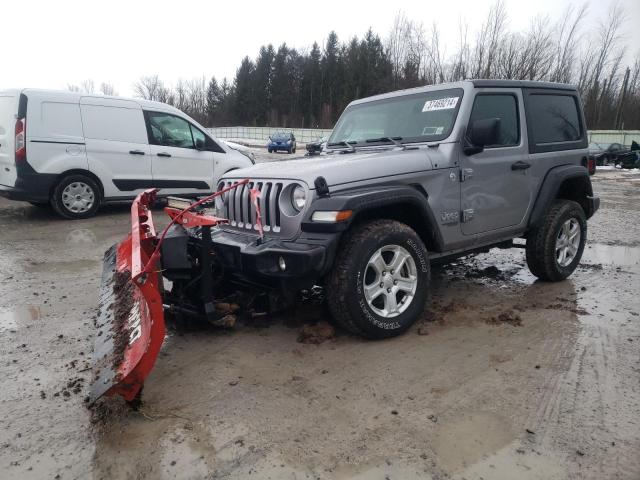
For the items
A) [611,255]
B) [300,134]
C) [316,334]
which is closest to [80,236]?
[316,334]

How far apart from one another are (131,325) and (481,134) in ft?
9.76

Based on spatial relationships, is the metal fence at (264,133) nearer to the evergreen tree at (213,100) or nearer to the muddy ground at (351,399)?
the evergreen tree at (213,100)

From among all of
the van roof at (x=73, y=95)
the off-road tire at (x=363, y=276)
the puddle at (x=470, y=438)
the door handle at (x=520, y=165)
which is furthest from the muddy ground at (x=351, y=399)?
the van roof at (x=73, y=95)

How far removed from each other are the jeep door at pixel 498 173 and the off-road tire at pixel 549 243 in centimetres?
36

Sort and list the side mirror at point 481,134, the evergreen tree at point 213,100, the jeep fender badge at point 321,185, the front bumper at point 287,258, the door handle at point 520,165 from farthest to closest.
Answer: the evergreen tree at point 213,100, the door handle at point 520,165, the side mirror at point 481,134, the jeep fender badge at point 321,185, the front bumper at point 287,258

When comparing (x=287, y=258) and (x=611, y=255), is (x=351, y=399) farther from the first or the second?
(x=611, y=255)

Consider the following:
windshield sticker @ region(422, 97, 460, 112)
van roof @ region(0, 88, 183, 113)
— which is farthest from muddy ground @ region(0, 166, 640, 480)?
van roof @ region(0, 88, 183, 113)

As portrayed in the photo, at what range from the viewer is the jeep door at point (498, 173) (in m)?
4.17

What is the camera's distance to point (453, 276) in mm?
5480

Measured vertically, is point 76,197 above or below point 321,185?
below

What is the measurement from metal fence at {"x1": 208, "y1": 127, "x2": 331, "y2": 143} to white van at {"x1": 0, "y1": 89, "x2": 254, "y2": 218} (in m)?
46.1

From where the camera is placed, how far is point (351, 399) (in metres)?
2.85

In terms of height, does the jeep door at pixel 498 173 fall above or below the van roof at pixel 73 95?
below

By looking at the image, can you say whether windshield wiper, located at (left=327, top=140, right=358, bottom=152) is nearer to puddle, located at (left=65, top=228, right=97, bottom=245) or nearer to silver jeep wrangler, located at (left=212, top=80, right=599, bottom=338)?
silver jeep wrangler, located at (left=212, top=80, right=599, bottom=338)
